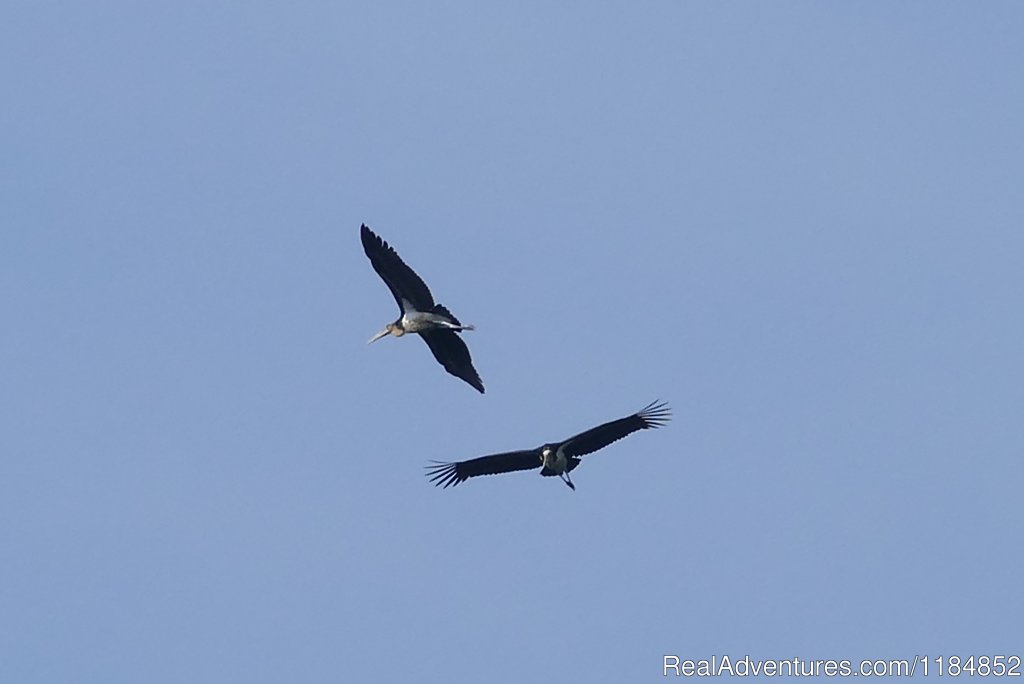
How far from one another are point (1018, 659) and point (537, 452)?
973 centimetres

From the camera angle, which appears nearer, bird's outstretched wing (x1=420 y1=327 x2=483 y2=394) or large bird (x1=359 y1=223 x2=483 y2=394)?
large bird (x1=359 y1=223 x2=483 y2=394)

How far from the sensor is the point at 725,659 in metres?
25.0

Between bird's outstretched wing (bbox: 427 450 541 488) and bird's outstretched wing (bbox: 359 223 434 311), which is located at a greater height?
bird's outstretched wing (bbox: 359 223 434 311)

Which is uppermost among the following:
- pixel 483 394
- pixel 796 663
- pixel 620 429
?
pixel 483 394

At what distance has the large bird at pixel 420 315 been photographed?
1272 inches

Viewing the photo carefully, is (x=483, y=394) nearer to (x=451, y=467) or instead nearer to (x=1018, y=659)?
(x=451, y=467)

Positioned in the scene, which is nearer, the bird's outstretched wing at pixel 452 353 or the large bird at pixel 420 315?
the large bird at pixel 420 315

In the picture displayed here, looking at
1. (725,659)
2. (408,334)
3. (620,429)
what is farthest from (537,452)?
(725,659)

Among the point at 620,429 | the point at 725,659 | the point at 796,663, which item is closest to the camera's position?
the point at 796,663

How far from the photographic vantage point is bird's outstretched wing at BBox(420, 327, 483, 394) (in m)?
33.6

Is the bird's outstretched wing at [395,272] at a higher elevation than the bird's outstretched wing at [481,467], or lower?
higher

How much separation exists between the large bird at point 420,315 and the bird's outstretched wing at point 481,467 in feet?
6.90

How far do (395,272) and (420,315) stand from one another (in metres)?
1.01

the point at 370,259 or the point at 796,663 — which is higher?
the point at 370,259
